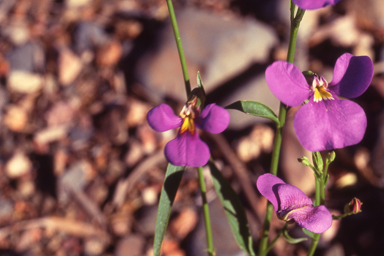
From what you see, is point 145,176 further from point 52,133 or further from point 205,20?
point 205,20

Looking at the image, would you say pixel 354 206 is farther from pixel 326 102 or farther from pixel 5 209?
pixel 5 209

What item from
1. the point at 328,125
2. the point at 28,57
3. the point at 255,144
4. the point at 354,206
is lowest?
the point at 255,144

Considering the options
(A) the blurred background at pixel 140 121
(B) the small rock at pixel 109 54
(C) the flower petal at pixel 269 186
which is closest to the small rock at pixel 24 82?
(A) the blurred background at pixel 140 121

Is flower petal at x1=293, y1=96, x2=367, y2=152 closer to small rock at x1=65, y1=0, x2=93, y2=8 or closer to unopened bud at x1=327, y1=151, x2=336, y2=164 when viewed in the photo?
unopened bud at x1=327, y1=151, x2=336, y2=164

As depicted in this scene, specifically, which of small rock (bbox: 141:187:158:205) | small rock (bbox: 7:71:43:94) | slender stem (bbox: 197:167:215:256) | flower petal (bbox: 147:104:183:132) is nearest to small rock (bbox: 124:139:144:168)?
small rock (bbox: 141:187:158:205)

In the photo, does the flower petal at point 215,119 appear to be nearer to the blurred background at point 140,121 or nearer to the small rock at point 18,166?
the blurred background at point 140,121

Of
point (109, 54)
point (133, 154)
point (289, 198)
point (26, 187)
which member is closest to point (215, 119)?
point (289, 198)

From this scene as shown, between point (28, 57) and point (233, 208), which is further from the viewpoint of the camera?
point (28, 57)
